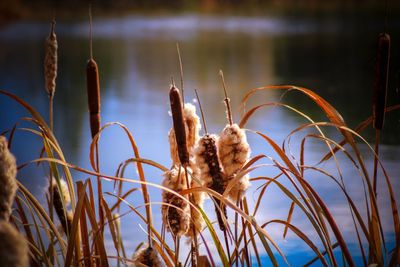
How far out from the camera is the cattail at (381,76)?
969mm

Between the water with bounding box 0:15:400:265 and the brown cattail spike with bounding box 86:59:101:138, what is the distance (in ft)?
1.07

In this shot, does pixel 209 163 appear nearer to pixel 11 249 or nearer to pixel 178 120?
pixel 178 120

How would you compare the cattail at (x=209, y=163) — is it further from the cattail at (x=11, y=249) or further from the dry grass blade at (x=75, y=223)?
the cattail at (x=11, y=249)

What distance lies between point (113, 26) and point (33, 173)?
23.0ft

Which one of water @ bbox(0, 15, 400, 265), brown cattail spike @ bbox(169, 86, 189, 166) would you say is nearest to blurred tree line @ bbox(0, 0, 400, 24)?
water @ bbox(0, 15, 400, 265)

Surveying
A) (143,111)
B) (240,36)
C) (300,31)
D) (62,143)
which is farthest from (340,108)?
(300,31)

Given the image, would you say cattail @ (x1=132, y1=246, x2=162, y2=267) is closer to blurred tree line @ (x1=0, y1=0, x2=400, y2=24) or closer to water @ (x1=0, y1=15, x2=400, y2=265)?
water @ (x1=0, y1=15, x2=400, y2=265)

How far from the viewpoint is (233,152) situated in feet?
3.09

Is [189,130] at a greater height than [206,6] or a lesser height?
lesser

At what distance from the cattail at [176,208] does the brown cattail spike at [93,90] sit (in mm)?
135

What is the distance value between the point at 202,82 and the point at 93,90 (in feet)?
13.1

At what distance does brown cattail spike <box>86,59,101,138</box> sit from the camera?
0.98 meters

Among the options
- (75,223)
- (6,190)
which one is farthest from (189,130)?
(6,190)

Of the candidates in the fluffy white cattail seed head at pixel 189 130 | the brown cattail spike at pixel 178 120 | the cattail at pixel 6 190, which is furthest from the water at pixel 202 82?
the cattail at pixel 6 190
